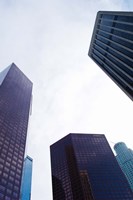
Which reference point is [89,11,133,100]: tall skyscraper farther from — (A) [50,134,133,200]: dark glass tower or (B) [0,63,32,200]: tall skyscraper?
(A) [50,134,133,200]: dark glass tower

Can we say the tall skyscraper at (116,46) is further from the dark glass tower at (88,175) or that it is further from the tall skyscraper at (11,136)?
the dark glass tower at (88,175)

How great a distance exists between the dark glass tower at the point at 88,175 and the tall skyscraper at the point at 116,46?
4287 inches

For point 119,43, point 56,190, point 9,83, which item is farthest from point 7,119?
point 119,43

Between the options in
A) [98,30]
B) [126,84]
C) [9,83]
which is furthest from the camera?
[9,83]

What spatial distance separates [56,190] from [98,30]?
146031 mm

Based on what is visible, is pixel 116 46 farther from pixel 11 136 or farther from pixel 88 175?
pixel 88 175

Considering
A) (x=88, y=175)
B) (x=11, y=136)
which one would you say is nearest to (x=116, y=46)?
(x=11, y=136)

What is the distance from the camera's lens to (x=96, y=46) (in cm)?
7319

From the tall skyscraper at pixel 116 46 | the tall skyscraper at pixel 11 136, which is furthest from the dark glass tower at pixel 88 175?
the tall skyscraper at pixel 116 46

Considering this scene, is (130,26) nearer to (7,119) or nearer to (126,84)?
(126,84)

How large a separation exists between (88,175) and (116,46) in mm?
125712

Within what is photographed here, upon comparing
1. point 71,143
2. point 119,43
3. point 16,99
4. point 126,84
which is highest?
point 16,99

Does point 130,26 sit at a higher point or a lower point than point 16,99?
lower

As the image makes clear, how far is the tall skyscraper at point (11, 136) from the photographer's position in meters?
91.9
